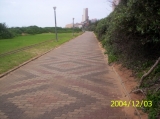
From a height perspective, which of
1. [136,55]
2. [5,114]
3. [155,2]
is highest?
[155,2]

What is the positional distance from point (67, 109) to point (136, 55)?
3.39 metres

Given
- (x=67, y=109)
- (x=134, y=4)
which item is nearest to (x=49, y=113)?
(x=67, y=109)

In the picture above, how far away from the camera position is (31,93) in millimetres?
4684

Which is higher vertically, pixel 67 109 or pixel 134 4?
pixel 134 4

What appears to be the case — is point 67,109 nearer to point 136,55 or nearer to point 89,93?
point 89,93
